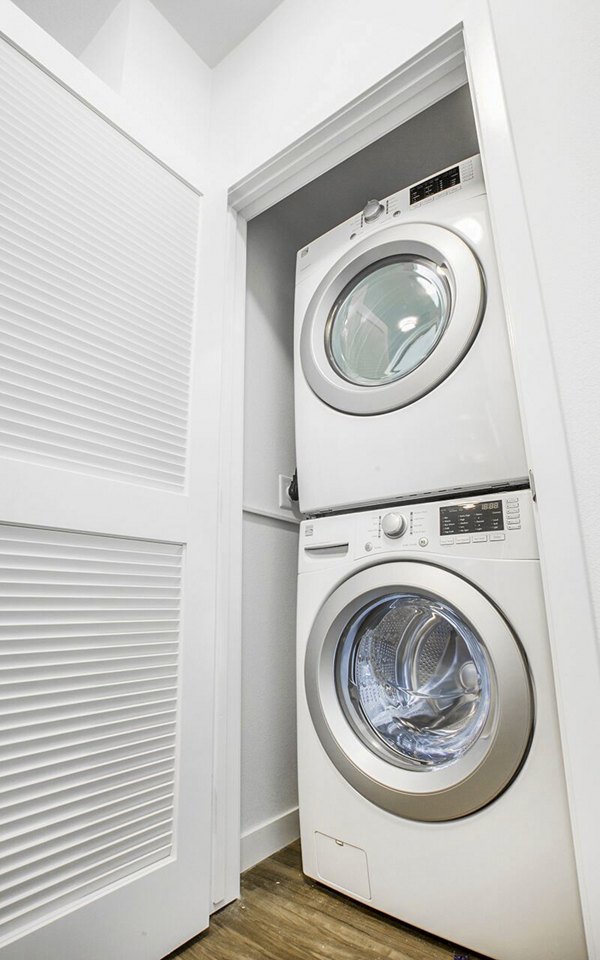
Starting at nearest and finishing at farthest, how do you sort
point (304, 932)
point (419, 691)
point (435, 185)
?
point (304, 932)
point (419, 691)
point (435, 185)

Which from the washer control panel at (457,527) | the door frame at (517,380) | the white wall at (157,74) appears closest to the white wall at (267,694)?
the door frame at (517,380)

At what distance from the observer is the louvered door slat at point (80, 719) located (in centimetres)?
78

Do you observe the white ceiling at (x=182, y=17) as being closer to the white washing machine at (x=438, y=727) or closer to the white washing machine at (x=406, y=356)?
the white washing machine at (x=406, y=356)

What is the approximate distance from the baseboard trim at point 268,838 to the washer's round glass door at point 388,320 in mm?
1169

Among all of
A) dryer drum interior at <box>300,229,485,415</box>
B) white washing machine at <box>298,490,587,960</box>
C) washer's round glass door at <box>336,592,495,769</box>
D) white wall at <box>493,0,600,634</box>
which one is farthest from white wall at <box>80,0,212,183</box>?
washer's round glass door at <box>336,592,495,769</box>

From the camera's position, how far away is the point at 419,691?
1070mm

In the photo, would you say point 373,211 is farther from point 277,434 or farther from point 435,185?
point 277,434

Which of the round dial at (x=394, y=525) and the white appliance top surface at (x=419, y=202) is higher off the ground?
the white appliance top surface at (x=419, y=202)

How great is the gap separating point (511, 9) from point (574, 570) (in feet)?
3.69

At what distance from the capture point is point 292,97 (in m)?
1.36

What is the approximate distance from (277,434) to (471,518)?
2.53ft

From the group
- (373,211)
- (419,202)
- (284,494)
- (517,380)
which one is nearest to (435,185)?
(419,202)

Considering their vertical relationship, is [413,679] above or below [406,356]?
below

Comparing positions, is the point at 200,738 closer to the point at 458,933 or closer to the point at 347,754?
the point at 347,754
